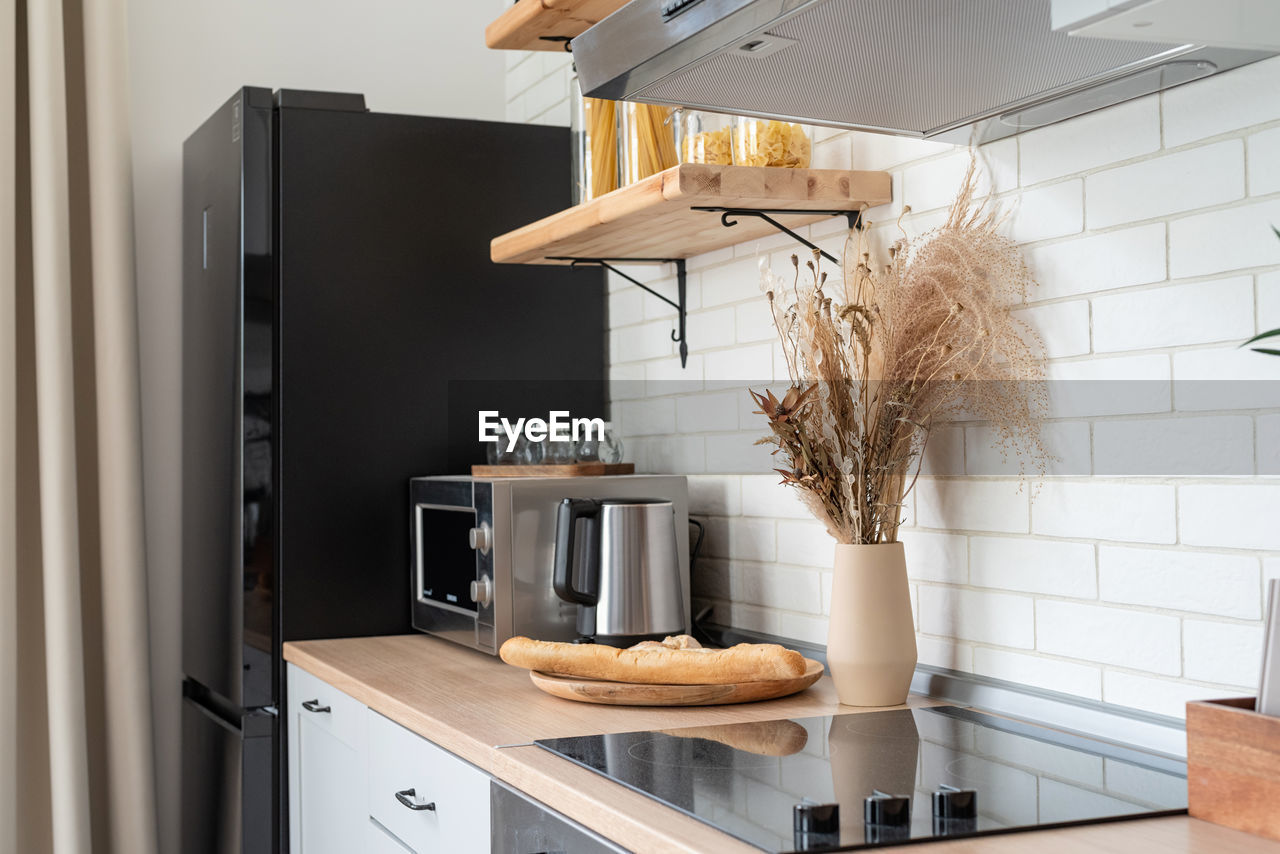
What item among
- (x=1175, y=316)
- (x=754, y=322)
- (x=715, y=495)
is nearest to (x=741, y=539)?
(x=715, y=495)

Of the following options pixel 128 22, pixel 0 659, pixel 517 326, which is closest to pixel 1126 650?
pixel 517 326

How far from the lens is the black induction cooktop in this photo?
3.39 ft

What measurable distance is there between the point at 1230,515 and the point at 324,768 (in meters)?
1.46

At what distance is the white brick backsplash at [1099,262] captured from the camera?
1.35m

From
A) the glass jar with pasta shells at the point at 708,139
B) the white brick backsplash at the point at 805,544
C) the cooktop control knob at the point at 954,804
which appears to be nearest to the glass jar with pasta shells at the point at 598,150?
the glass jar with pasta shells at the point at 708,139

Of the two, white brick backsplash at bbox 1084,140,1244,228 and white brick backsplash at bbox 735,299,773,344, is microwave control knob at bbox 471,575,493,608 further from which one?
white brick backsplash at bbox 1084,140,1244,228

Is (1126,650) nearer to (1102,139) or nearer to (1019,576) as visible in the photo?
(1019,576)

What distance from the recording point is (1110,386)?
4.60ft

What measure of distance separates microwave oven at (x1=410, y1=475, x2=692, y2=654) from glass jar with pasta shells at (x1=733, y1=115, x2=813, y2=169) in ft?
1.95

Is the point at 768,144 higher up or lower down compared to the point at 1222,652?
higher up

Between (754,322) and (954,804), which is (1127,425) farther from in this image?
(754,322)

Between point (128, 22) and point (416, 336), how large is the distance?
1028mm

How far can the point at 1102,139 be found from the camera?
142 cm

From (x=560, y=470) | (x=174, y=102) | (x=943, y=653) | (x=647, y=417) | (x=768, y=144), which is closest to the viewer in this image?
(x=943, y=653)
